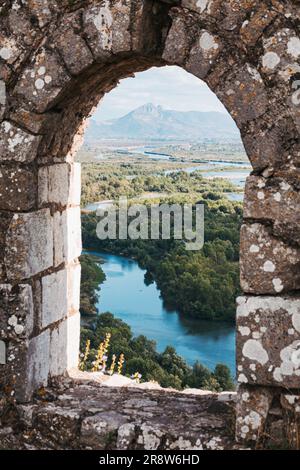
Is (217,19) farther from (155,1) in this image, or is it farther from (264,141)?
(264,141)

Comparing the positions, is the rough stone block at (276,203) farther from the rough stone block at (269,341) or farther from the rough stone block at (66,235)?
the rough stone block at (66,235)

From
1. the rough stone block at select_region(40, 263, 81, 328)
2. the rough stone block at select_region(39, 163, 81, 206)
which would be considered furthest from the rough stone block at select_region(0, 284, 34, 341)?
the rough stone block at select_region(39, 163, 81, 206)

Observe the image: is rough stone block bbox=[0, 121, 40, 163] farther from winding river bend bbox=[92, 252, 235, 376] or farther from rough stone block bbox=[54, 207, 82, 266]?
winding river bend bbox=[92, 252, 235, 376]

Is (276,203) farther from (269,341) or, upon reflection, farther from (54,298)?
(54,298)

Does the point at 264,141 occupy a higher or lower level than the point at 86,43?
lower

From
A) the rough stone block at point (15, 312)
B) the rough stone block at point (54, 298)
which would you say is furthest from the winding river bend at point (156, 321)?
the rough stone block at point (15, 312)

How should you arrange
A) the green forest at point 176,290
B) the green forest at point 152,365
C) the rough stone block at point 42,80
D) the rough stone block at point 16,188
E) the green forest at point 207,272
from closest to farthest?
the rough stone block at point 42,80 < the rough stone block at point 16,188 < the green forest at point 152,365 < the green forest at point 176,290 < the green forest at point 207,272
